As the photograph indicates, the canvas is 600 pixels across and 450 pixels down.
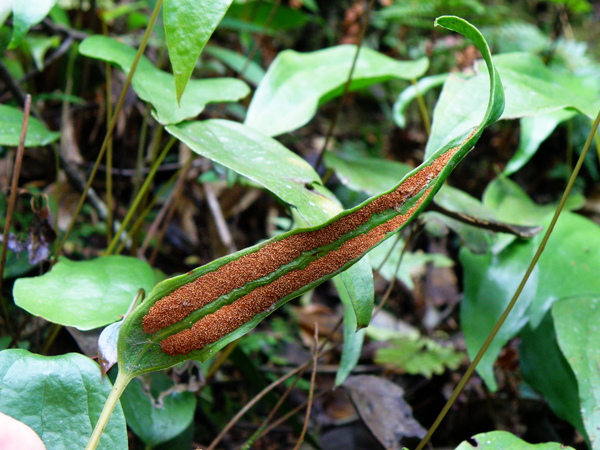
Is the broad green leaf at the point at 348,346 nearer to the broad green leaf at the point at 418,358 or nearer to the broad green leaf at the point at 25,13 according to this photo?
the broad green leaf at the point at 418,358

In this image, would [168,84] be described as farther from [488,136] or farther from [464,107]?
[488,136]

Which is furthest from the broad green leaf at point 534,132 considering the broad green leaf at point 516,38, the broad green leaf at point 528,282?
the broad green leaf at point 516,38

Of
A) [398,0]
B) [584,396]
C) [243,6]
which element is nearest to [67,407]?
[584,396]

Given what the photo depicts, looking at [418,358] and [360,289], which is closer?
[360,289]

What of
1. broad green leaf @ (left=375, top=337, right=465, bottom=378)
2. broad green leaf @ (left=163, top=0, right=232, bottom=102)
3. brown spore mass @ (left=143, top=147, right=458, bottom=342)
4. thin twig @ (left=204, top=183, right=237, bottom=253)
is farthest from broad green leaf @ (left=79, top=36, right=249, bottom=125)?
broad green leaf @ (left=375, top=337, right=465, bottom=378)

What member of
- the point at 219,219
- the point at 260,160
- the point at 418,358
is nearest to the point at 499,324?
the point at 260,160

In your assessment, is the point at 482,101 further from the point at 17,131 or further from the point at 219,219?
the point at 219,219
